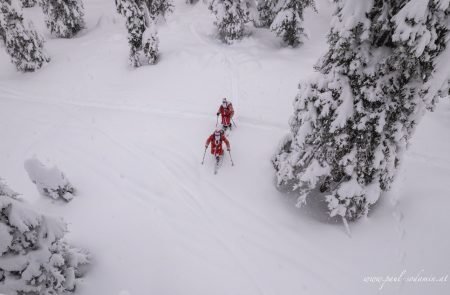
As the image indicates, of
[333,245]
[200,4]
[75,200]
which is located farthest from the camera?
[200,4]

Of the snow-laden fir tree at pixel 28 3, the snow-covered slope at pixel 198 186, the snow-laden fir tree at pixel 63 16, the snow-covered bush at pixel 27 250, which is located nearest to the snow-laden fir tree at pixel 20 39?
the snow-covered slope at pixel 198 186

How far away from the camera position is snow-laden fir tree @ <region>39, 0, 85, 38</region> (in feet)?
77.2

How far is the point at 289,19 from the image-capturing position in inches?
763

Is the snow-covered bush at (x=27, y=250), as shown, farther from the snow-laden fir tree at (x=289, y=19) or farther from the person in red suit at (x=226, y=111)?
the snow-laden fir tree at (x=289, y=19)

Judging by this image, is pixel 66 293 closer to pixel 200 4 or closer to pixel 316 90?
pixel 316 90

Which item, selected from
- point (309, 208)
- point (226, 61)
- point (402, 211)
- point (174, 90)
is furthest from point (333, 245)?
point (226, 61)

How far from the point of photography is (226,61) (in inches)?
797

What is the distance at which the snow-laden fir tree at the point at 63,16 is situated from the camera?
77.2ft

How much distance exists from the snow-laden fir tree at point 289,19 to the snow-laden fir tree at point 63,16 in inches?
636

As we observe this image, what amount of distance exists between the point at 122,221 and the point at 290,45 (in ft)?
56.3

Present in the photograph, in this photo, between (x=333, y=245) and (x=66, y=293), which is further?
(x=333, y=245)

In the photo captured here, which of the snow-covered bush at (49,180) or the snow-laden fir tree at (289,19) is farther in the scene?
the snow-laden fir tree at (289,19)

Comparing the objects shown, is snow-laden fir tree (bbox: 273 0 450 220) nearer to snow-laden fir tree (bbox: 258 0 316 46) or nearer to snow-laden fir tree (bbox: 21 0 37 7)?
snow-laden fir tree (bbox: 258 0 316 46)

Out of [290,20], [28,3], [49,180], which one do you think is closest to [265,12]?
[290,20]
